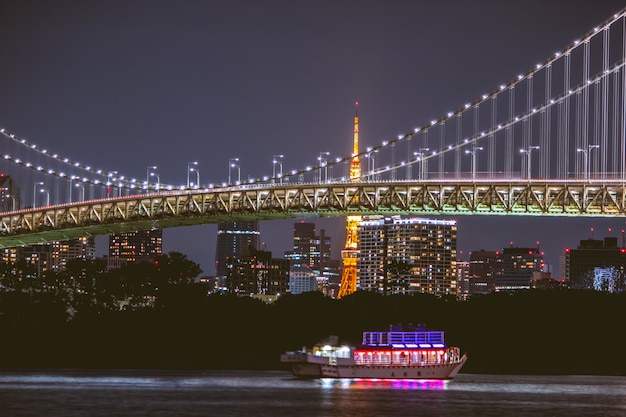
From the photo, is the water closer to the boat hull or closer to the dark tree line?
the boat hull

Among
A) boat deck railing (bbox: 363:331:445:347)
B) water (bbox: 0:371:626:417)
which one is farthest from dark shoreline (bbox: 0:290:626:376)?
boat deck railing (bbox: 363:331:445:347)

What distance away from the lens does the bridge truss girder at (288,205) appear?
8369 centimetres

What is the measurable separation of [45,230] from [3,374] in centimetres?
1877

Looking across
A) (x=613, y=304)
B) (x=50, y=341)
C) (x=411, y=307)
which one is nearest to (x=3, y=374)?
(x=50, y=341)

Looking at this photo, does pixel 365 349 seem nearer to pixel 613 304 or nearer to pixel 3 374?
pixel 3 374

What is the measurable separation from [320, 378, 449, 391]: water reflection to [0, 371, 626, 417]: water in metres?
0.05

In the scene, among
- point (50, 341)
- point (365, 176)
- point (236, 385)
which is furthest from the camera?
point (365, 176)

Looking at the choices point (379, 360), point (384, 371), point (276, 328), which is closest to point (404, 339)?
point (379, 360)

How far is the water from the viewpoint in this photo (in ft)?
184

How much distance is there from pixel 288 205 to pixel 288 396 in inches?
1251

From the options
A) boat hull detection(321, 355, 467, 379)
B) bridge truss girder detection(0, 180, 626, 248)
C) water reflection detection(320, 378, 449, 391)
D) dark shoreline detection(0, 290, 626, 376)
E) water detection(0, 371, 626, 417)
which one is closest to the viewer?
water detection(0, 371, 626, 417)

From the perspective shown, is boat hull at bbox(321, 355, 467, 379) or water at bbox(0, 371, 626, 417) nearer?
water at bbox(0, 371, 626, 417)

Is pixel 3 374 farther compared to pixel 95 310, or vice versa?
pixel 95 310

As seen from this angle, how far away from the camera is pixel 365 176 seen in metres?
104
